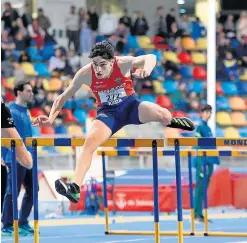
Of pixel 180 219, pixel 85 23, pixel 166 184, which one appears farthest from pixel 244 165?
pixel 180 219

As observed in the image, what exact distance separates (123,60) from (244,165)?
1089cm

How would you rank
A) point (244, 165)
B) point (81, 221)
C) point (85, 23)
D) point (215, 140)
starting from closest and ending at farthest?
point (215, 140) → point (81, 221) → point (244, 165) → point (85, 23)

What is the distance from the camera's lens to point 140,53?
23172mm

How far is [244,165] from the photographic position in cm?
1778

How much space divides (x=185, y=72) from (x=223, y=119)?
2.24 m

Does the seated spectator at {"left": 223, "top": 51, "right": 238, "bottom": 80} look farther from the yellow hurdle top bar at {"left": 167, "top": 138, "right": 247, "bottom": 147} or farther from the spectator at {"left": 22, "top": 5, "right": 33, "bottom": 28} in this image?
the yellow hurdle top bar at {"left": 167, "top": 138, "right": 247, "bottom": 147}

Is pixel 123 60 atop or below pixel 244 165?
atop

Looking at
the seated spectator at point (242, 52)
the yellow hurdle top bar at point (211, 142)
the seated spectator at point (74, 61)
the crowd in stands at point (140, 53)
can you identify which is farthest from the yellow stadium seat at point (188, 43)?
the yellow hurdle top bar at point (211, 142)

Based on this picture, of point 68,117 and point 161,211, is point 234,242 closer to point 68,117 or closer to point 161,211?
point 161,211

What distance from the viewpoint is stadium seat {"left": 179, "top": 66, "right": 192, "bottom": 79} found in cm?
2306

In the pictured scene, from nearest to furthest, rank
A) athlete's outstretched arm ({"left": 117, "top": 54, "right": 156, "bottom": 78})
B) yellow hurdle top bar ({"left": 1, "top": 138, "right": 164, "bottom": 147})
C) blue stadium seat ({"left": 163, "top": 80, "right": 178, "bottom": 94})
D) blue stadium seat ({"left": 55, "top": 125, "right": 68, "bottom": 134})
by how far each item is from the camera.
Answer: athlete's outstretched arm ({"left": 117, "top": 54, "right": 156, "bottom": 78})
yellow hurdle top bar ({"left": 1, "top": 138, "right": 164, "bottom": 147})
blue stadium seat ({"left": 55, "top": 125, "right": 68, "bottom": 134})
blue stadium seat ({"left": 163, "top": 80, "right": 178, "bottom": 94})

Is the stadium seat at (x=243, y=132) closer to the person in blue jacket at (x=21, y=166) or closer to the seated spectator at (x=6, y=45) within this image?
the seated spectator at (x=6, y=45)

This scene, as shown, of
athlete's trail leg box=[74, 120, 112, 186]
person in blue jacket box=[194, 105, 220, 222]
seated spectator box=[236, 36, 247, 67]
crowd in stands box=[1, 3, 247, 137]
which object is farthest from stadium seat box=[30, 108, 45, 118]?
athlete's trail leg box=[74, 120, 112, 186]

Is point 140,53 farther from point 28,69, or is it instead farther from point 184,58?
point 28,69
